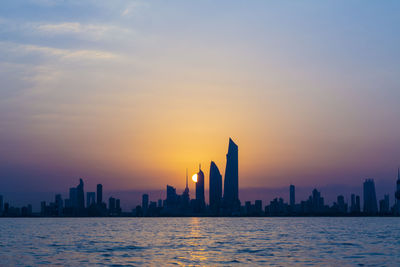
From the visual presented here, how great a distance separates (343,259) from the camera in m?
73.2

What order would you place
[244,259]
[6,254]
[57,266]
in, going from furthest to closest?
1. [6,254]
2. [244,259]
3. [57,266]

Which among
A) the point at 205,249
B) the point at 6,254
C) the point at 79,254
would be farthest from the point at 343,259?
the point at 6,254

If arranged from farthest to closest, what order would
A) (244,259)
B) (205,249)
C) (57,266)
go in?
1. (205,249)
2. (244,259)
3. (57,266)

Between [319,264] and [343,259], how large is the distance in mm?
7578

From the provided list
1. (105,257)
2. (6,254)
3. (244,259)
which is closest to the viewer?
(244,259)

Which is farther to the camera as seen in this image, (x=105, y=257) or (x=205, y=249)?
(x=205, y=249)

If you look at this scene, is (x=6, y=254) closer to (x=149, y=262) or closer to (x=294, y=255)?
(x=149, y=262)

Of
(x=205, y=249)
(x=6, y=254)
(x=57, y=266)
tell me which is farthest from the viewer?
(x=205, y=249)

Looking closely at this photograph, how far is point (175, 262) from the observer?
69.4m

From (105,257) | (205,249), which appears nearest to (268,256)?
(205,249)

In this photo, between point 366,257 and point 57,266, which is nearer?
point 57,266

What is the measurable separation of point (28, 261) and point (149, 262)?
17.0 metres

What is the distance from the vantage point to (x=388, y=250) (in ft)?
289

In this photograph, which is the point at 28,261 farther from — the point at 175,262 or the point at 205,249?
the point at 205,249
